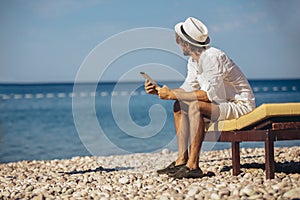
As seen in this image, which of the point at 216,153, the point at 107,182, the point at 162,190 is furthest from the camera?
→ the point at 216,153

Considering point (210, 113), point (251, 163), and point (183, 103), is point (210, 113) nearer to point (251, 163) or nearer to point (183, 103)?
point (183, 103)

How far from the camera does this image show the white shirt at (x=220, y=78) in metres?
5.39

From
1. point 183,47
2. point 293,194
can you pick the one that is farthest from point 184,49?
point 293,194

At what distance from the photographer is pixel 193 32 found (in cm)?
551

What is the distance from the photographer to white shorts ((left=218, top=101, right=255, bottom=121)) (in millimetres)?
5445

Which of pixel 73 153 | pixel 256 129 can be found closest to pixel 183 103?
pixel 256 129

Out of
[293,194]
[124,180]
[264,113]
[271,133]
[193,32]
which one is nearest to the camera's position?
[293,194]

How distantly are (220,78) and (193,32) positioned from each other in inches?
18.9

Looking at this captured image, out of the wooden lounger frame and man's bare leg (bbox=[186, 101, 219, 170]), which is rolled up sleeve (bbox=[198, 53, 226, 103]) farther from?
the wooden lounger frame

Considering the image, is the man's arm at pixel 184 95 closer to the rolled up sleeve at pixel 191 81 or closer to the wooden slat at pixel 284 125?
the rolled up sleeve at pixel 191 81

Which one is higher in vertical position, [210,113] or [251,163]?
[210,113]

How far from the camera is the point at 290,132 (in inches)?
207

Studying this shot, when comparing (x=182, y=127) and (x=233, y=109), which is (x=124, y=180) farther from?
(x=233, y=109)

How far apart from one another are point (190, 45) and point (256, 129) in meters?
0.95
